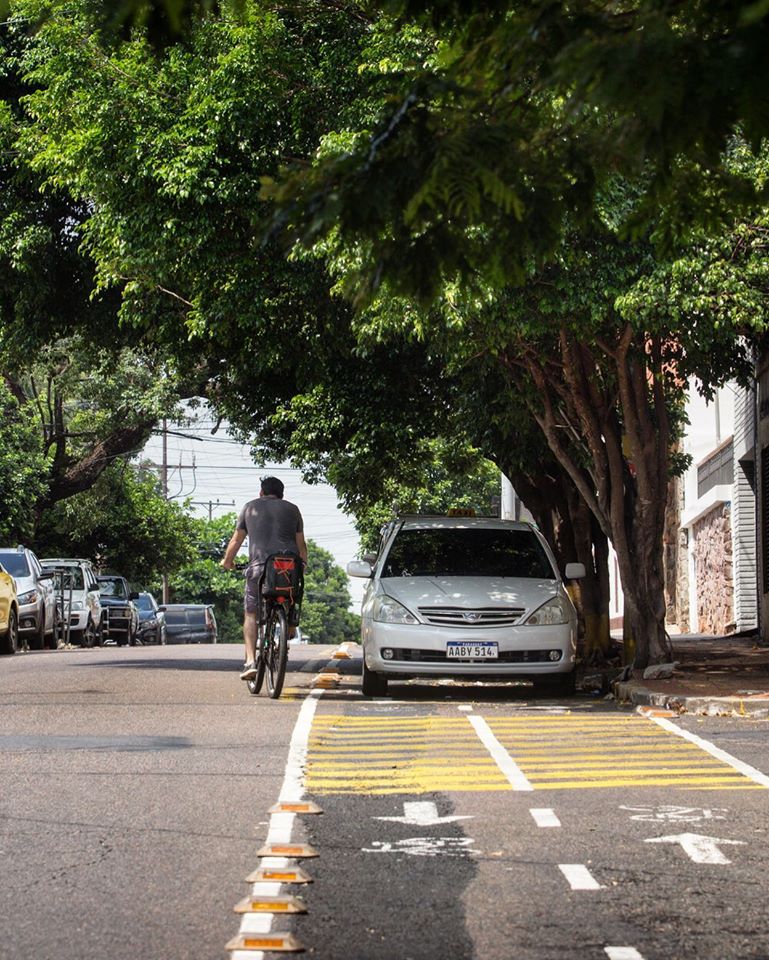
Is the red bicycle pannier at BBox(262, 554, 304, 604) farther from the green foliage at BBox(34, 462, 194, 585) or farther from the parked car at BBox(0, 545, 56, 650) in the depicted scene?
the green foliage at BBox(34, 462, 194, 585)

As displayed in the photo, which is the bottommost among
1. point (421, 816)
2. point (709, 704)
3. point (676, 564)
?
point (421, 816)

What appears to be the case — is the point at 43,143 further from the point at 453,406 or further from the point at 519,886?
the point at 519,886

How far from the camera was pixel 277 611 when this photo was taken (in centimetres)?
1377

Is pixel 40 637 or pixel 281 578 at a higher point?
pixel 281 578

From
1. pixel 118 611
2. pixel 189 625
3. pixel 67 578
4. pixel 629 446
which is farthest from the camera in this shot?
pixel 189 625

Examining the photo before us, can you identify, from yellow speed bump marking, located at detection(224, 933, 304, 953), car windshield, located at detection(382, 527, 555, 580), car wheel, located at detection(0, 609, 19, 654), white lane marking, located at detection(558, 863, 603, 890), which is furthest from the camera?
car wheel, located at detection(0, 609, 19, 654)

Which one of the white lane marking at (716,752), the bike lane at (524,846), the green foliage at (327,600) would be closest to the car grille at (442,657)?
the white lane marking at (716,752)

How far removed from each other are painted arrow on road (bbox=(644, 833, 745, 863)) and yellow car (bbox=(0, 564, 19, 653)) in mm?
18531

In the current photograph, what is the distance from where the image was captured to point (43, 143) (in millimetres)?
18953

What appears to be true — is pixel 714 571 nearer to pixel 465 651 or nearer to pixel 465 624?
pixel 465 624

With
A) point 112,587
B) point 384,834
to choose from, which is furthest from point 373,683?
point 112,587

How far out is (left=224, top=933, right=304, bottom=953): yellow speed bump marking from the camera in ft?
16.9

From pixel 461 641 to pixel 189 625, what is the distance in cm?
3855

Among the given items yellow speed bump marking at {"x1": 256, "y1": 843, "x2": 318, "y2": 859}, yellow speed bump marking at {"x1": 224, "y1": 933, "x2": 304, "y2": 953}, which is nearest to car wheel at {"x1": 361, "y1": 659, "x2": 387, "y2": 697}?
yellow speed bump marking at {"x1": 256, "y1": 843, "x2": 318, "y2": 859}
